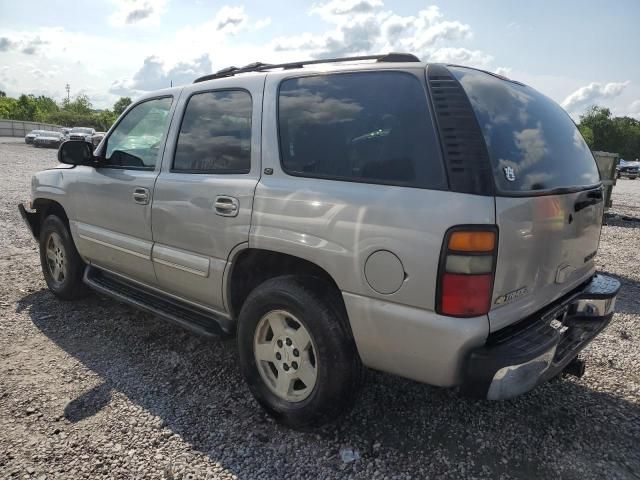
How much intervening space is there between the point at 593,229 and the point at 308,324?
1758 millimetres

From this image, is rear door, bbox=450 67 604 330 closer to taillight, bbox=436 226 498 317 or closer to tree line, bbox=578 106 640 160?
taillight, bbox=436 226 498 317

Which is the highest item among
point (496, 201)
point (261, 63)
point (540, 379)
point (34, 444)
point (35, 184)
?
point (261, 63)

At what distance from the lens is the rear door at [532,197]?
2.13 m

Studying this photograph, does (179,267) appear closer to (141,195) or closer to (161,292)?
(161,292)

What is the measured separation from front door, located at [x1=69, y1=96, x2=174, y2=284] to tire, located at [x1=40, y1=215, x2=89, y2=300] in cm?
23

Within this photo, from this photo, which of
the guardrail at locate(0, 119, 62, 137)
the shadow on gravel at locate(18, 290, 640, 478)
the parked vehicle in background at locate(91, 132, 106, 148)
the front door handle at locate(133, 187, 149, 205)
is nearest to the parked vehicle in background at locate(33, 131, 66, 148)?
the parked vehicle in background at locate(91, 132, 106, 148)

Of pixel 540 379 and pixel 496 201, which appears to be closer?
pixel 496 201

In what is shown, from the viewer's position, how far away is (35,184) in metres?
4.59

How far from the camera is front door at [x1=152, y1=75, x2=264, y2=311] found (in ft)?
9.29

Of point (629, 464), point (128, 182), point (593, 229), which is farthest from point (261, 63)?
point (629, 464)

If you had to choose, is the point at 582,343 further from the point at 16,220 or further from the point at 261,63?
the point at 16,220

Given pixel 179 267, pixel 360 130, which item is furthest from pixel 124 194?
pixel 360 130

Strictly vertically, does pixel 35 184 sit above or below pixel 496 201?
below

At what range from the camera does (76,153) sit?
3.95 metres
